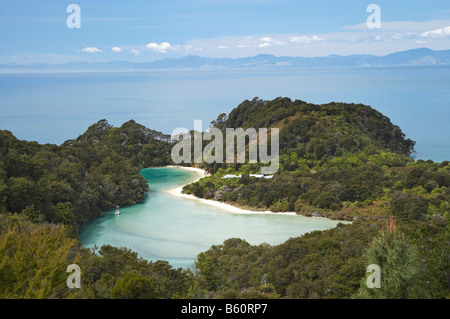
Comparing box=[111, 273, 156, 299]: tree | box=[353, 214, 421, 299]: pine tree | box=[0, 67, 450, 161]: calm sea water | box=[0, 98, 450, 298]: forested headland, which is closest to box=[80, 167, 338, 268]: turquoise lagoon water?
box=[0, 98, 450, 298]: forested headland

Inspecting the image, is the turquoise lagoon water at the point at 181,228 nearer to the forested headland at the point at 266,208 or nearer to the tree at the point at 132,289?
the forested headland at the point at 266,208

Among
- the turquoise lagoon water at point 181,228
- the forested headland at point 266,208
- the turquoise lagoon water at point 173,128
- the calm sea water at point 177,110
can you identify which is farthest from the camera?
the calm sea water at point 177,110

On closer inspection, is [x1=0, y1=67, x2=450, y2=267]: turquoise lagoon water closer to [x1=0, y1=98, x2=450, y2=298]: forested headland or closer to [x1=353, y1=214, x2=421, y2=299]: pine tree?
[x1=0, y1=98, x2=450, y2=298]: forested headland

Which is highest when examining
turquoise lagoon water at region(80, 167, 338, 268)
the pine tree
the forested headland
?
the pine tree

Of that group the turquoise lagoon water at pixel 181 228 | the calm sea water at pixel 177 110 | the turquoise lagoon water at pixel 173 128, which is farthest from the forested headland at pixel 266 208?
the calm sea water at pixel 177 110

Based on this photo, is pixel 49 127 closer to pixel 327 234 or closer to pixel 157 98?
pixel 157 98

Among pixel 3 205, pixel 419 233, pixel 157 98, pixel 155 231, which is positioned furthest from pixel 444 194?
pixel 157 98
